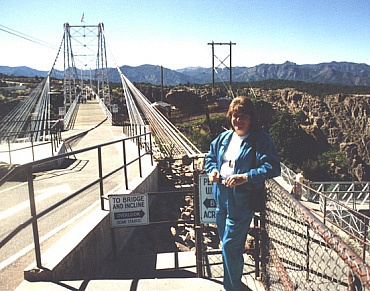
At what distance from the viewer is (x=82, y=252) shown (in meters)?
2.98

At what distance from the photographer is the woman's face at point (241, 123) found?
217 centimetres

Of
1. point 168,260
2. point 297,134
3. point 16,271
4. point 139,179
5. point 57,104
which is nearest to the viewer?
point 16,271

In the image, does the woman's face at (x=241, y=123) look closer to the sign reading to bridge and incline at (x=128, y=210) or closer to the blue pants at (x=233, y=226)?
the blue pants at (x=233, y=226)

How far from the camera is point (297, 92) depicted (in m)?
69.1

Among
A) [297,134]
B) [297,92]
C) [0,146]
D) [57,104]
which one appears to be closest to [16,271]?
[0,146]

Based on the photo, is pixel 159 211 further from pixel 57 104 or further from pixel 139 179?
pixel 57 104

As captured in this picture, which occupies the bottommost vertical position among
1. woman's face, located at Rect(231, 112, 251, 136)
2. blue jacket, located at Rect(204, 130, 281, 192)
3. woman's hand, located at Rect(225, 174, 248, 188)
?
woman's hand, located at Rect(225, 174, 248, 188)

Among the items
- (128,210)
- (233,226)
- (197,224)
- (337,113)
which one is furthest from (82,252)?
(337,113)

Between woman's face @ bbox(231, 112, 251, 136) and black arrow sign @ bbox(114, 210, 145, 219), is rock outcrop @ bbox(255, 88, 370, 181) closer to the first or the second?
black arrow sign @ bbox(114, 210, 145, 219)

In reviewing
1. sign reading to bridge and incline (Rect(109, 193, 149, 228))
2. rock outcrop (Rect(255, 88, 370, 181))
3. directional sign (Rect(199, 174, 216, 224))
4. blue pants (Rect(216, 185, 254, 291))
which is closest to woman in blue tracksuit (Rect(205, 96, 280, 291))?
blue pants (Rect(216, 185, 254, 291))

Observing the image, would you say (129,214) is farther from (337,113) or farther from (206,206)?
(337,113)

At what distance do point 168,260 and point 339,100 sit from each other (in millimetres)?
75503

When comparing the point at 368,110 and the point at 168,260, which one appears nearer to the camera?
the point at 168,260

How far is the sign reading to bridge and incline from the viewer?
3.36 m
